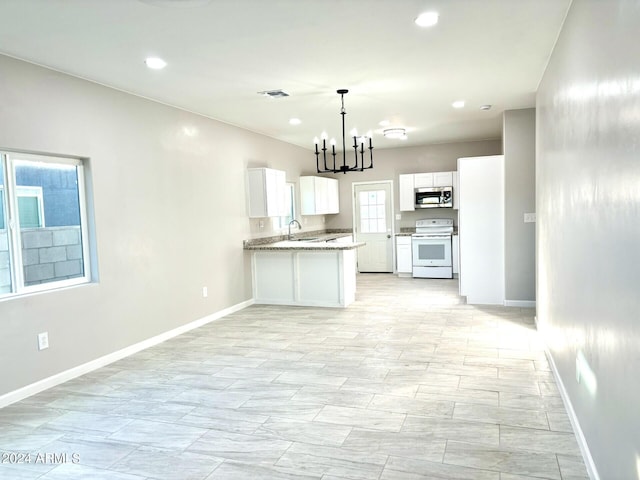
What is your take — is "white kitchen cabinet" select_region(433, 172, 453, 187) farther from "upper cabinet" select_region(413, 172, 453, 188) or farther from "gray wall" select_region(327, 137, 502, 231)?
"gray wall" select_region(327, 137, 502, 231)

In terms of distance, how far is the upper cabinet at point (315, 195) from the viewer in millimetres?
8680

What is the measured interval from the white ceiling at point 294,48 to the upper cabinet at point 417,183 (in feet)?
10.9

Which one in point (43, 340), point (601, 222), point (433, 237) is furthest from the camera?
point (433, 237)

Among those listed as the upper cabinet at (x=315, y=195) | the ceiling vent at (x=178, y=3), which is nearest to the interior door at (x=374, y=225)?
the upper cabinet at (x=315, y=195)

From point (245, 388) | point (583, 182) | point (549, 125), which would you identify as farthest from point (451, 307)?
point (583, 182)

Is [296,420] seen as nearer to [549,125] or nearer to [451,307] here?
[549,125]

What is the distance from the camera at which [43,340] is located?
3.70m

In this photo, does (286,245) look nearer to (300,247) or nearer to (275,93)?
(300,247)

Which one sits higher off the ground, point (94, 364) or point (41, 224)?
point (41, 224)

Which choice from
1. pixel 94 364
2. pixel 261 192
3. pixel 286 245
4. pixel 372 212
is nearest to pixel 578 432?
pixel 94 364

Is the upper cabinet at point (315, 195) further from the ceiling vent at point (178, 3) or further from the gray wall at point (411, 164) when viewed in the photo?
the ceiling vent at point (178, 3)

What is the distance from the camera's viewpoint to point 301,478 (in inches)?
91.7

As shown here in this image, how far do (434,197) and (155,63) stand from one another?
634 centimetres

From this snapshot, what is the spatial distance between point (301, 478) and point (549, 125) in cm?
330
